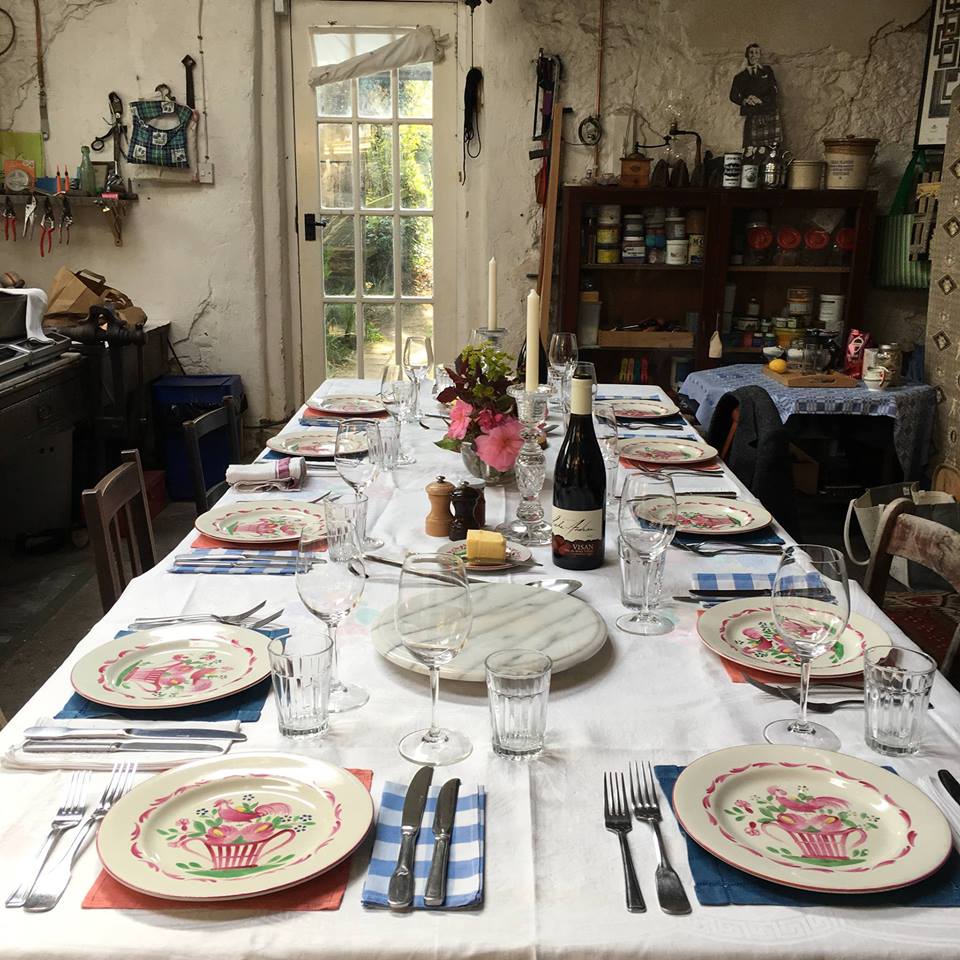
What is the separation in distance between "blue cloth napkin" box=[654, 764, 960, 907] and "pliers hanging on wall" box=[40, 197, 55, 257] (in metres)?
4.71

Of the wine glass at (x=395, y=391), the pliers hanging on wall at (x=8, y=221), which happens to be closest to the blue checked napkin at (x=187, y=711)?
the wine glass at (x=395, y=391)

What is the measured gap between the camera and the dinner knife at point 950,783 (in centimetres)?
101

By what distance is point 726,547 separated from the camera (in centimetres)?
179

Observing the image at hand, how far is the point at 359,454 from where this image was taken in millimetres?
2324

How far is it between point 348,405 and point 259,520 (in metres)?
1.09

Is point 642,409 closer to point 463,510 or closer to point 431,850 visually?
point 463,510

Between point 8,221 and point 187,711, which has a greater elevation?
point 8,221

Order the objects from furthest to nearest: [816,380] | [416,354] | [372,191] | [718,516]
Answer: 1. [372,191]
2. [816,380]
3. [416,354]
4. [718,516]

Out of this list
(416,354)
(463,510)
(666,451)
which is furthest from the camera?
A: (416,354)

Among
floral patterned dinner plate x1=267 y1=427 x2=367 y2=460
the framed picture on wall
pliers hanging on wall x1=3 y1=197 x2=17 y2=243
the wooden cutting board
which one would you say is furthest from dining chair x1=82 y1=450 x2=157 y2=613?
the framed picture on wall

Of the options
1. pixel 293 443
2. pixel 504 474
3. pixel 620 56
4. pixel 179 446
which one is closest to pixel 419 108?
pixel 620 56

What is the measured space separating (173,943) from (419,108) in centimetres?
476

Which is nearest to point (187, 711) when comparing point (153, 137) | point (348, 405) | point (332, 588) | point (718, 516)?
point (332, 588)

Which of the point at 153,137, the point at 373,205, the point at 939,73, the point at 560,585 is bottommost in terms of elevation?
the point at 560,585
